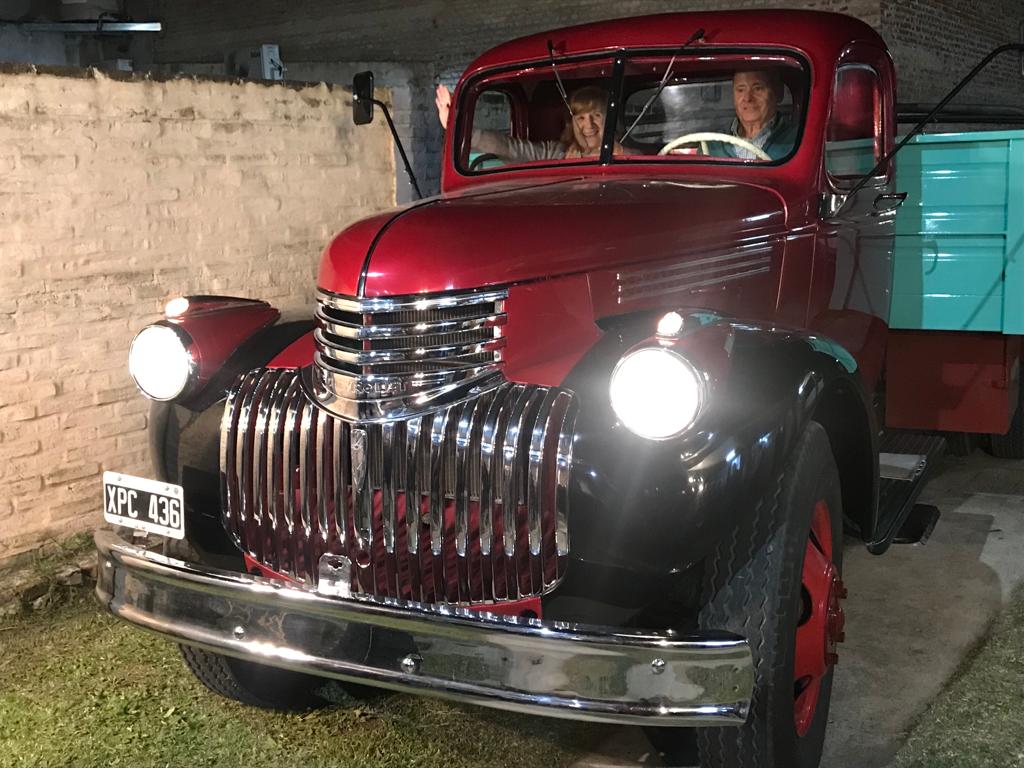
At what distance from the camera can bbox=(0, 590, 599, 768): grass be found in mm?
2893

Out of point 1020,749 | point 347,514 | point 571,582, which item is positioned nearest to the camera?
point 571,582

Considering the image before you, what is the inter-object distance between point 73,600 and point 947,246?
12.7 ft

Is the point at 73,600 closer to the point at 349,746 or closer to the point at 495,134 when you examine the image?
the point at 349,746

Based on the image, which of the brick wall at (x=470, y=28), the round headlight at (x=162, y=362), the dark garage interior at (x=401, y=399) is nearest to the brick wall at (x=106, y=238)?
the dark garage interior at (x=401, y=399)

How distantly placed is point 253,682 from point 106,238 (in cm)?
210

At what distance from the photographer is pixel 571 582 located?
2.22 meters

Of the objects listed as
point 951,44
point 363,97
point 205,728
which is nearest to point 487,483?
point 205,728

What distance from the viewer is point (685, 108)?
3533mm

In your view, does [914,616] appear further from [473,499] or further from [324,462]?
[324,462]

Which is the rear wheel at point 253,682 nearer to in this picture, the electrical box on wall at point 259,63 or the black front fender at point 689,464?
the black front fender at point 689,464

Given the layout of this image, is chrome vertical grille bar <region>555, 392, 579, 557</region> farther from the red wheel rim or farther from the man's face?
the man's face

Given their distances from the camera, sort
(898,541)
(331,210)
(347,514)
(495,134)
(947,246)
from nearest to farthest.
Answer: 1. (347,514)
2. (898,541)
3. (495,134)
4. (947,246)
5. (331,210)

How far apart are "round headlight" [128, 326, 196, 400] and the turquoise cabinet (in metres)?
3.05

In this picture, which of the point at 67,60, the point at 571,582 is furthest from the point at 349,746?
the point at 67,60
